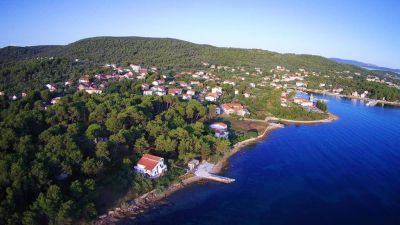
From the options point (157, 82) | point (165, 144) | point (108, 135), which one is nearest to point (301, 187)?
point (165, 144)

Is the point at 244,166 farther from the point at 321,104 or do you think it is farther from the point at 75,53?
the point at 75,53

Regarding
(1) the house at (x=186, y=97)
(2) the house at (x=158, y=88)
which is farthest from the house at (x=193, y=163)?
(2) the house at (x=158, y=88)

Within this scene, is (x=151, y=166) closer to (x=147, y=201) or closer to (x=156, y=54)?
(x=147, y=201)

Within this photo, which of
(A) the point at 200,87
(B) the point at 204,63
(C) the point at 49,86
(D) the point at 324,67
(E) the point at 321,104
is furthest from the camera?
(D) the point at 324,67

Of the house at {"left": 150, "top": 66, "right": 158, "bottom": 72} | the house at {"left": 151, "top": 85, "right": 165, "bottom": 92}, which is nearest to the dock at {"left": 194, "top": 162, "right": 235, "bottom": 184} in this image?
the house at {"left": 151, "top": 85, "right": 165, "bottom": 92}

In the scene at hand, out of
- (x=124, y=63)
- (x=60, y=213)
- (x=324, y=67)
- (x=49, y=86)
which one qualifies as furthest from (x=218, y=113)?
(x=324, y=67)

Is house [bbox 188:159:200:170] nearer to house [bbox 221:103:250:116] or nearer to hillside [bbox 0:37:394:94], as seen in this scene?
Result: house [bbox 221:103:250:116]
